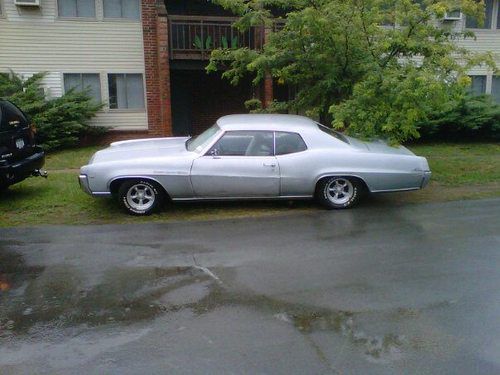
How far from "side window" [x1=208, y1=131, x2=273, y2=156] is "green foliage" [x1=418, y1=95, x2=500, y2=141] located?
767 centimetres

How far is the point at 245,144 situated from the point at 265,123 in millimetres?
515

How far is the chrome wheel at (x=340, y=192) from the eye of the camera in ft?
27.0

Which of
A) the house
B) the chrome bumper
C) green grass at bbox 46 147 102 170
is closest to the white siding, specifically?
the house

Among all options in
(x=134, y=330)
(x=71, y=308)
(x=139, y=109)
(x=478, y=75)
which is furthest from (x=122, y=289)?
(x=478, y=75)

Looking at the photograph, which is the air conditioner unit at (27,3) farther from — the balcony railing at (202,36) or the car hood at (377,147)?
the car hood at (377,147)

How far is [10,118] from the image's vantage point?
8508 mm

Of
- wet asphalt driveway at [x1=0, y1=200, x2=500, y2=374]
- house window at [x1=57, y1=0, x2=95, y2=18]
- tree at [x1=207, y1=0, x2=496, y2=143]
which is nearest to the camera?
wet asphalt driveway at [x1=0, y1=200, x2=500, y2=374]

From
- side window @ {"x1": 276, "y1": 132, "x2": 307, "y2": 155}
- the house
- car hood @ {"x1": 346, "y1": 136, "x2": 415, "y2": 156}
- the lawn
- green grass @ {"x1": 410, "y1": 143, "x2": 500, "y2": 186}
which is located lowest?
the lawn

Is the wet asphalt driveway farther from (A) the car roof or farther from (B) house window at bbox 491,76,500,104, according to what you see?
(B) house window at bbox 491,76,500,104

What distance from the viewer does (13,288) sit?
5199 millimetres

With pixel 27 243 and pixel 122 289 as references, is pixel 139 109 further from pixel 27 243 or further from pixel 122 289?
pixel 122 289

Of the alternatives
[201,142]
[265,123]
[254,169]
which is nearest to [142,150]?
[201,142]

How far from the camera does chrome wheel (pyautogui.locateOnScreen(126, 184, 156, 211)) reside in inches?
310

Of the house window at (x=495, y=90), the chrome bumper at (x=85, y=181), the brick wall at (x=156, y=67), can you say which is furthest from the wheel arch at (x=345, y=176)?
the house window at (x=495, y=90)
